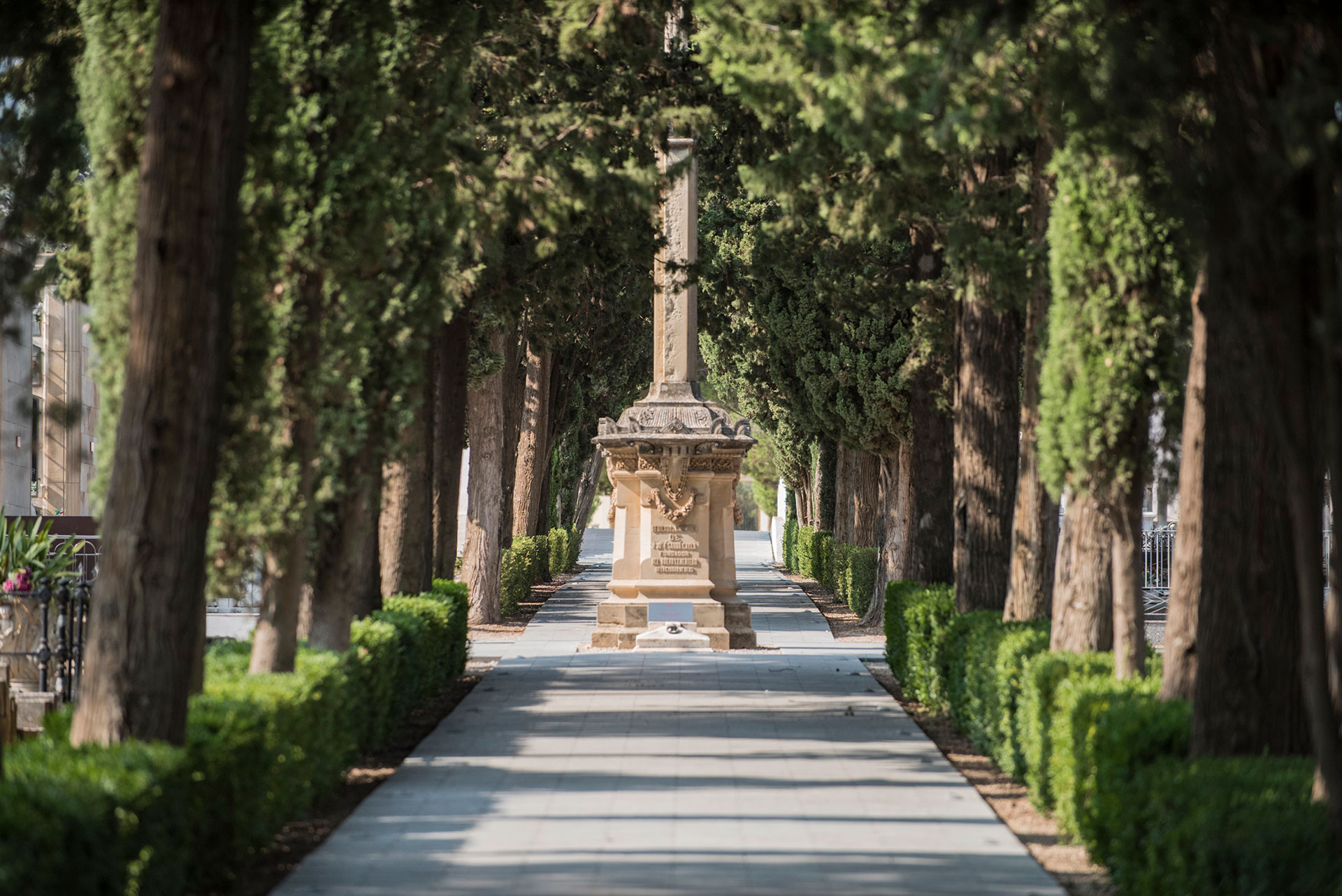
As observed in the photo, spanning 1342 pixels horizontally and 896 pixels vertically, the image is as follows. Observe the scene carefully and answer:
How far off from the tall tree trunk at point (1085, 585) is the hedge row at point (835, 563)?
14.8m

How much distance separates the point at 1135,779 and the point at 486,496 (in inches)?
708

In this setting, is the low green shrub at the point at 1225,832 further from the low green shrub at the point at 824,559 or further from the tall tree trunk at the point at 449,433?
the low green shrub at the point at 824,559

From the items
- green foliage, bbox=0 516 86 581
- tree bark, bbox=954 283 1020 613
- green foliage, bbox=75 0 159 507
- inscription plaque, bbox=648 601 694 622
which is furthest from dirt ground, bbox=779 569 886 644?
green foliage, bbox=75 0 159 507

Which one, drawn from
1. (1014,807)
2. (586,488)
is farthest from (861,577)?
(586,488)

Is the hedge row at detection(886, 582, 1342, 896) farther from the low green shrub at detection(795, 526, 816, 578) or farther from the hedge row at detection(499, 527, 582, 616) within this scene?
the low green shrub at detection(795, 526, 816, 578)

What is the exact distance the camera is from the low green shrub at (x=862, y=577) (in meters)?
24.9

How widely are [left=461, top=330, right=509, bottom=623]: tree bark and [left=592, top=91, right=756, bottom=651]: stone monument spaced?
4.40m

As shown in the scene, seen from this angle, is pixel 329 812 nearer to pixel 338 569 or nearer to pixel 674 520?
pixel 338 569

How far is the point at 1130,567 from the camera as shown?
8477mm

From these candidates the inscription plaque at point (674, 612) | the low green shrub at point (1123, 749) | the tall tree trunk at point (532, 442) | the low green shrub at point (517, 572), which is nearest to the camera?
the low green shrub at point (1123, 749)

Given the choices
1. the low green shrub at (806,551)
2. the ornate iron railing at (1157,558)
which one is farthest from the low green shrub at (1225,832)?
the low green shrub at (806,551)

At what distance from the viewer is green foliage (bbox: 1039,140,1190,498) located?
807 centimetres

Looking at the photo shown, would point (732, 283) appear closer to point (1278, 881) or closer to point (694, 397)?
point (694, 397)

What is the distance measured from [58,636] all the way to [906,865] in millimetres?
7072
